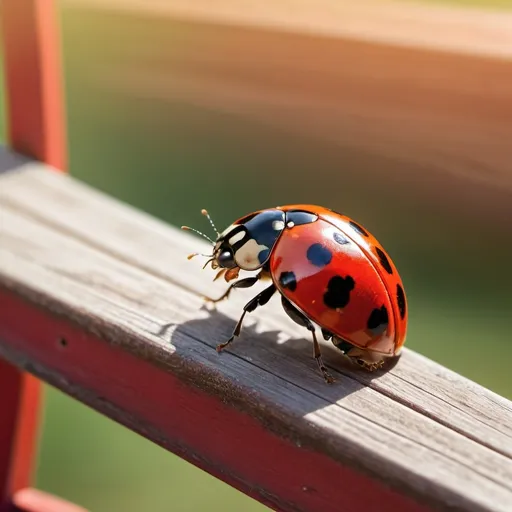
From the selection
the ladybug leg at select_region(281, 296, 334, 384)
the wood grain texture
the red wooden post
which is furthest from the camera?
the red wooden post

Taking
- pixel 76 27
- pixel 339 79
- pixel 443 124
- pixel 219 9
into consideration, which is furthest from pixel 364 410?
pixel 76 27

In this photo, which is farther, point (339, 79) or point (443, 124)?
point (339, 79)

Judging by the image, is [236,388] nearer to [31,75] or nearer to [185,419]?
[185,419]

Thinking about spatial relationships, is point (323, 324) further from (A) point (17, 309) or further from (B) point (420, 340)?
(B) point (420, 340)

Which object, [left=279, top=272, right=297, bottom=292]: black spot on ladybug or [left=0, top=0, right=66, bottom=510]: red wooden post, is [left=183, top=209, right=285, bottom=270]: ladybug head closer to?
[left=279, top=272, right=297, bottom=292]: black spot on ladybug

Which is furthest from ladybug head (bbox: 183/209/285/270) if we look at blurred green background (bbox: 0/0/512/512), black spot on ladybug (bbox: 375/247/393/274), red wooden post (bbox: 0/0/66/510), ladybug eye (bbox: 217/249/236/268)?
blurred green background (bbox: 0/0/512/512)

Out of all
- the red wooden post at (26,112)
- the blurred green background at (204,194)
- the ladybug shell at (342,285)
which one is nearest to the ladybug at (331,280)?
the ladybug shell at (342,285)

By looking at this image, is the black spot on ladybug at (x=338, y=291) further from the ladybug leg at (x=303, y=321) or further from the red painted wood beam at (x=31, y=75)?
the red painted wood beam at (x=31, y=75)

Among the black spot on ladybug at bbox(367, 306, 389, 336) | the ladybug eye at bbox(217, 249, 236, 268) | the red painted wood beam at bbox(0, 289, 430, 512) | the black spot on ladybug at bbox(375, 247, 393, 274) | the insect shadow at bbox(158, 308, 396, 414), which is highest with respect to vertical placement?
the black spot on ladybug at bbox(375, 247, 393, 274)
